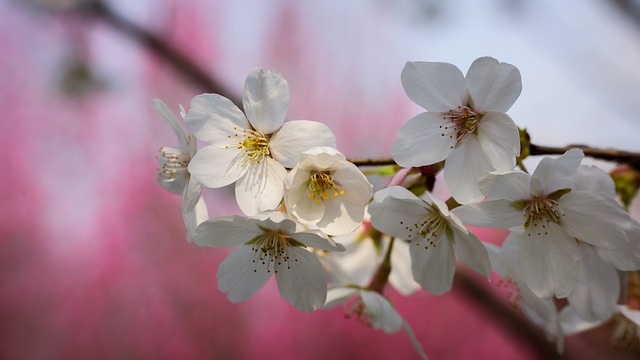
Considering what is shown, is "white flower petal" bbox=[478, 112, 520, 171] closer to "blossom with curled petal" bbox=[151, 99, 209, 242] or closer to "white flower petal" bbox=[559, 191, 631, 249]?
"white flower petal" bbox=[559, 191, 631, 249]

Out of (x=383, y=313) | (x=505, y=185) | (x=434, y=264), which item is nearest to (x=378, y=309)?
(x=383, y=313)

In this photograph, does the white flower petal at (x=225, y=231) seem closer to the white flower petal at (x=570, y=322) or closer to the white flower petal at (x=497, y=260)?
the white flower petal at (x=497, y=260)

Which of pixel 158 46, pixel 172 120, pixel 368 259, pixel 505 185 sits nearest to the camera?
pixel 505 185

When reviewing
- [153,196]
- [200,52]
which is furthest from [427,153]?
[200,52]

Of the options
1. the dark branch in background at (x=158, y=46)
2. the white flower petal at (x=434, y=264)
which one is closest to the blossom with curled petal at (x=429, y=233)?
the white flower petal at (x=434, y=264)

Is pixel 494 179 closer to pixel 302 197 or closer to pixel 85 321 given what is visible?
pixel 302 197

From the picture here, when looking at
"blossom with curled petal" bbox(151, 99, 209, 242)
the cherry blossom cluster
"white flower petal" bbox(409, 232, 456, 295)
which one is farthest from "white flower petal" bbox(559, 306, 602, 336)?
"blossom with curled petal" bbox(151, 99, 209, 242)

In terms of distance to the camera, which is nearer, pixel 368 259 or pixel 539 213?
pixel 539 213

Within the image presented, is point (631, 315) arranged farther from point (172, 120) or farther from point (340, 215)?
point (172, 120)
